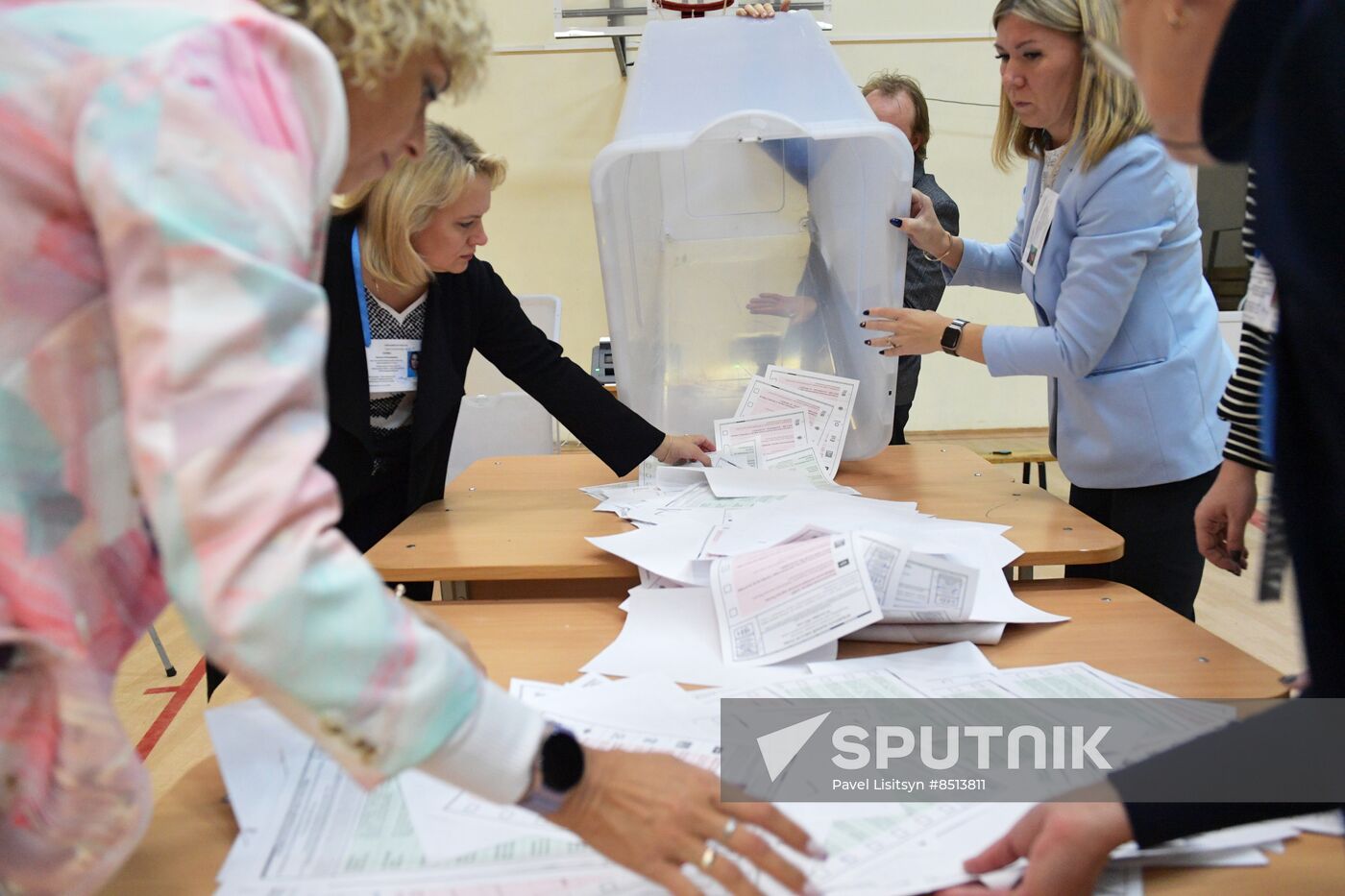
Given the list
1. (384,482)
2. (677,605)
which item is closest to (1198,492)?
(677,605)

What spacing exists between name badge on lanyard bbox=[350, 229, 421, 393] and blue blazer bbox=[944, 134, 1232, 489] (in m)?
0.92

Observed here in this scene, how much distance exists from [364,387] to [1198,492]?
4.16 feet

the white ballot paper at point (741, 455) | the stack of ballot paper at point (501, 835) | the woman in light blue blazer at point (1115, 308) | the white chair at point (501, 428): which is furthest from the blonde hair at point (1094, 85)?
the white chair at point (501, 428)

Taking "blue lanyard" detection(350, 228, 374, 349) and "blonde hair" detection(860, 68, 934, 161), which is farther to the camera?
"blonde hair" detection(860, 68, 934, 161)

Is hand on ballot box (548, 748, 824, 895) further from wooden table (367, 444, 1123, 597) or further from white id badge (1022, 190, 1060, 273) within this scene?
white id badge (1022, 190, 1060, 273)

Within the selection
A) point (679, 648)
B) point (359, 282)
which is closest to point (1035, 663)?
point (679, 648)

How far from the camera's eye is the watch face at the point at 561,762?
54cm

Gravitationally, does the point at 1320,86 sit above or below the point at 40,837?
above

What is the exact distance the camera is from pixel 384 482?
1649 millimetres

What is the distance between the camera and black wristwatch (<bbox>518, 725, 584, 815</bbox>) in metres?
0.54

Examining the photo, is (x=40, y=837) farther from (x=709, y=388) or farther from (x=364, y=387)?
(x=709, y=388)

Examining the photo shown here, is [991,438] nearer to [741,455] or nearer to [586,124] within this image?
[586,124]

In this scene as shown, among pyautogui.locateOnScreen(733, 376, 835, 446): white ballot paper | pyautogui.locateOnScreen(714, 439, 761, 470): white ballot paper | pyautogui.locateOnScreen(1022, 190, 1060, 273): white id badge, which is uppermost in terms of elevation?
pyautogui.locateOnScreen(1022, 190, 1060, 273): white id badge

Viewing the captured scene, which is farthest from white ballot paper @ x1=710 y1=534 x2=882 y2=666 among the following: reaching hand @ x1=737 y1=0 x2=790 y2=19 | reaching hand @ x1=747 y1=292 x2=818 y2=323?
reaching hand @ x1=737 y1=0 x2=790 y2=19
